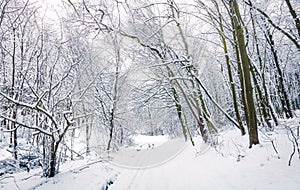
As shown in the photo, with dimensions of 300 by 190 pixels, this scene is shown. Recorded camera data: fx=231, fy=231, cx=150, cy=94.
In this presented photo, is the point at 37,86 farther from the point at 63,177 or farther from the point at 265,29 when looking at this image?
the point at 265,29

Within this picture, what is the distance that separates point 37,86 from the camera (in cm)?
720

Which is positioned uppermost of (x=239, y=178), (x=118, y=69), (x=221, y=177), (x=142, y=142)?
(x=118, y=69)

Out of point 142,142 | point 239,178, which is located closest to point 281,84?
point 239,178

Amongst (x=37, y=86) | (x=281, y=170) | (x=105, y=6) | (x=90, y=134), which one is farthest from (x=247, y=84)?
(x=90, y=134)

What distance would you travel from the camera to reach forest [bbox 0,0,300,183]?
6.34 metres

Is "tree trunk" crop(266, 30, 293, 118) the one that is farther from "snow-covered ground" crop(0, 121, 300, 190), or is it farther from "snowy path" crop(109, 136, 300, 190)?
"snowy path" crop(109, 136, 300, 190)

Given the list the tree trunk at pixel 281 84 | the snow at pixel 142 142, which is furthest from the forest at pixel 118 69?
the snow at pixel 142 142

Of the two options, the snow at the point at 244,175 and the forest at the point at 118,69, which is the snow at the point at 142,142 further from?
the snow at the point at 244,175

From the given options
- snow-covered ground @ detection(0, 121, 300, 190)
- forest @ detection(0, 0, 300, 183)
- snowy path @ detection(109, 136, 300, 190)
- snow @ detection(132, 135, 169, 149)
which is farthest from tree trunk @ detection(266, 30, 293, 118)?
snow @ detection(132, 135, 169, 149)

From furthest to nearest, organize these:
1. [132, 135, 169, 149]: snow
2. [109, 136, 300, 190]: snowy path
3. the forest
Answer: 1. [132, 135, 169, 149]: snow
2. the forest
3. [109, 136, 300, 190]: snowy path

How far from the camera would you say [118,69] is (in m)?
12.6

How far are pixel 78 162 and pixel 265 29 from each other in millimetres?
9243

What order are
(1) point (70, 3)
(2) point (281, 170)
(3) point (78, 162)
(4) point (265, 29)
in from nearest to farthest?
(2) point (281, 170) < (1) point (70, 3) < (3) point (78, 162) < (4) point (265, 29)

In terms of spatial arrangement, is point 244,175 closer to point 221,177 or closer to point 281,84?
point 221,177
